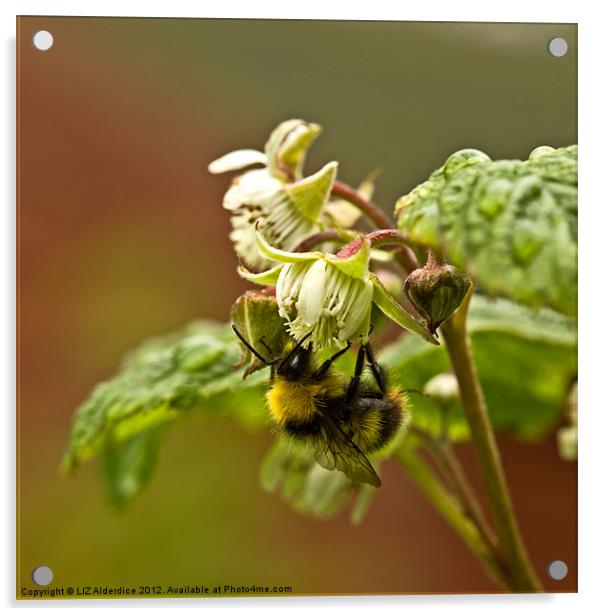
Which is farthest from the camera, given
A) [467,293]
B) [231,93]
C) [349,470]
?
[231,93]

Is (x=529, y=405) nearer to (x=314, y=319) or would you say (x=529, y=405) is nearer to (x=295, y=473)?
(x=295, y=473)

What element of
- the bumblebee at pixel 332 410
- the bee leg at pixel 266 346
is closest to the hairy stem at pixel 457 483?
the bumblebee at pixel 332 410

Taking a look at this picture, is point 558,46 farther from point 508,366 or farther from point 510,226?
point 510,226

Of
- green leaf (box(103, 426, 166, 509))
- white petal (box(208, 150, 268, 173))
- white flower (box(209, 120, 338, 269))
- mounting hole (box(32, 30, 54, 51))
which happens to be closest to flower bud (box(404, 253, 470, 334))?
white flower (box(209, 120, 338, 269))

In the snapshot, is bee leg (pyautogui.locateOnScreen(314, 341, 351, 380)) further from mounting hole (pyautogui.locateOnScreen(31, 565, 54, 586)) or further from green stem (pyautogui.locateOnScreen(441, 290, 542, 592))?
mounting hole (pyautogui.locateOnScreen(31, 565, 54, 586))

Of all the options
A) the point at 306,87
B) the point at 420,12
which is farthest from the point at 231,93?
the point at 420,12
